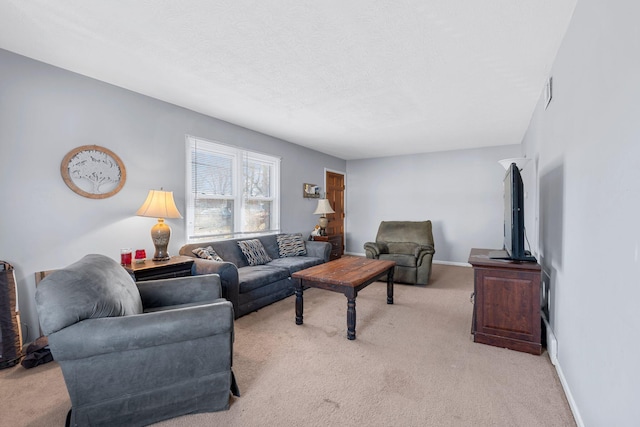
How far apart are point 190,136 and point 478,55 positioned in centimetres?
320

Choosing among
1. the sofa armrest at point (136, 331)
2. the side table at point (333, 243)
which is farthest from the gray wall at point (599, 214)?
the side table at point (333, 243)

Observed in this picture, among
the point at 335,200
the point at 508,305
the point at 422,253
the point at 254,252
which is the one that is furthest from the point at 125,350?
the point at 335,200

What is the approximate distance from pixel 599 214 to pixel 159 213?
3266mm

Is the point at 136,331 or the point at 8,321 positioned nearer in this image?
the point at 136,331

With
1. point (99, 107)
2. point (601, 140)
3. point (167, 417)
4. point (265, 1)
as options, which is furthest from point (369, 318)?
point (99, 107)

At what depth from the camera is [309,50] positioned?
2.21 metres

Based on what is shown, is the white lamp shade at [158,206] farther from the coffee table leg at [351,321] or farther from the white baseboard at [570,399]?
the white baseboard at [570,399]

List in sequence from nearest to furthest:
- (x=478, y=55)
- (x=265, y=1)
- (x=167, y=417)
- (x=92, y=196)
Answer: (x=167, y=417)
(x=265, y=1)
(x=478, y=55)
(x=92, y=196)

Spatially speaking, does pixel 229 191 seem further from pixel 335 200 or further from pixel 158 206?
pixel 335 200

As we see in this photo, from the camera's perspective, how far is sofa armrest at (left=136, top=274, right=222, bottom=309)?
6.83 ft

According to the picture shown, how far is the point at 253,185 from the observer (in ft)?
15.0

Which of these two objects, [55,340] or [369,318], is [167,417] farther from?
[369,318]

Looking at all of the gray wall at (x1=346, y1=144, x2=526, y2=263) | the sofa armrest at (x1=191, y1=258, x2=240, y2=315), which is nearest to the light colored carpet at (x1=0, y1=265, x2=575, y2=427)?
the sofa armrest at (x1=191, y1=258, x2=240, y2=315)

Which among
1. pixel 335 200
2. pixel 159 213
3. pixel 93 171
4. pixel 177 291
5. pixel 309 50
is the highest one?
pixel 309 50
